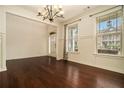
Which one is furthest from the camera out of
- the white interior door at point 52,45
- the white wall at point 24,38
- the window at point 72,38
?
the white interior door at point 52,45

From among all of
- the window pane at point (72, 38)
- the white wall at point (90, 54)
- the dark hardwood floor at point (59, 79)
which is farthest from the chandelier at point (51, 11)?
the window pane at point (72, 38)

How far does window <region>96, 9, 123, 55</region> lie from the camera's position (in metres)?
3.39

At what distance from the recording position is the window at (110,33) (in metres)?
3.39

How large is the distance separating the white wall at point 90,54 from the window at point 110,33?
0.78ft

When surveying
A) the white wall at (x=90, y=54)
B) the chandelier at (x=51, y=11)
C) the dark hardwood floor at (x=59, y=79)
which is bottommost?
the dark hardwood floor at (x=59, y=79)

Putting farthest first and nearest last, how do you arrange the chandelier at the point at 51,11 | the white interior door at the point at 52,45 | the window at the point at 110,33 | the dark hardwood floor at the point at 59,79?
the white interior door at the point at 52,45, the window at the point at 110,33, the chandelier at the point at 51,11, the dark hardwood floor at the point at 59,79

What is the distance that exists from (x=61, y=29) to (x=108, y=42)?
341 cm

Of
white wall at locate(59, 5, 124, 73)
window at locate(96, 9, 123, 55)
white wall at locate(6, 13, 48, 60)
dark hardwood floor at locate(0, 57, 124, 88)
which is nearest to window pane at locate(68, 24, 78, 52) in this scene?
white wall at locate(59, 5, 124, 73)

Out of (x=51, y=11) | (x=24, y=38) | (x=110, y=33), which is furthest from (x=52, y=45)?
(x=110, y=33)

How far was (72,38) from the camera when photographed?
566cm

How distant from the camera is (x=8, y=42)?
569cm

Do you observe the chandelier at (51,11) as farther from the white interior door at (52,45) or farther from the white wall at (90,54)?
the white interior door at (52,45)

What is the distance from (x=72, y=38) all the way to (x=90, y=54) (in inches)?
70.3

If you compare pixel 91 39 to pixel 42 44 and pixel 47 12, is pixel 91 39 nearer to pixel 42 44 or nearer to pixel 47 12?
pixel 47 12
